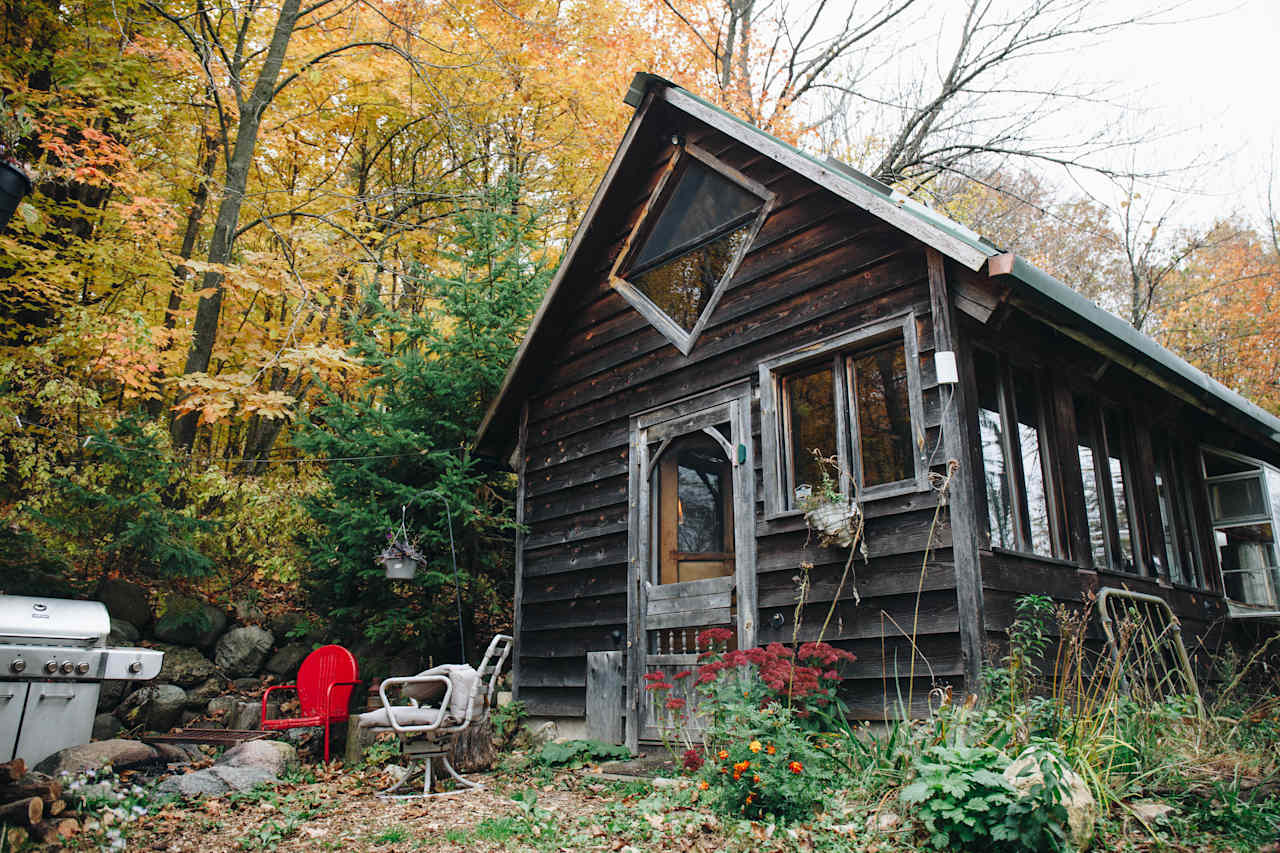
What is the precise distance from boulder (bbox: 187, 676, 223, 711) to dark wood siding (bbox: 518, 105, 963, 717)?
3.47 metres

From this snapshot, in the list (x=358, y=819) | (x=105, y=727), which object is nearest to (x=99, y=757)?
(x=358, y=819)

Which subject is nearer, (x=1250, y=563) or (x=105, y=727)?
(x=105, y=727)

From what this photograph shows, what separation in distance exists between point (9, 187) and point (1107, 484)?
296 inches

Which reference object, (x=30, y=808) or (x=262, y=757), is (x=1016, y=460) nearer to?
(x=262, y=757)

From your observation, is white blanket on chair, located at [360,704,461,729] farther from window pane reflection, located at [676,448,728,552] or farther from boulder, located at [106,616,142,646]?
boulder, located at [106,616,142,646]

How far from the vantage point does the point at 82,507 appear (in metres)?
8.83

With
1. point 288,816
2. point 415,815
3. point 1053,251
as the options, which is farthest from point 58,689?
point 1053,251

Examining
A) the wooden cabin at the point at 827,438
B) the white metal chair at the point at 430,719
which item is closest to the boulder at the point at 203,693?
the wooden cabin at the point at 827,438

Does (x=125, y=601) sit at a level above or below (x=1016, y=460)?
below

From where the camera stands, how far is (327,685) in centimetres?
789

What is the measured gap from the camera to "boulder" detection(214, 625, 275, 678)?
9633 millimetres

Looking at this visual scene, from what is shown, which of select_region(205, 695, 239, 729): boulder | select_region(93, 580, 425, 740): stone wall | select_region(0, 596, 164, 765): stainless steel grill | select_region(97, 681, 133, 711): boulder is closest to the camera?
select_region(0, 596, 164, 765): stainless steel grill

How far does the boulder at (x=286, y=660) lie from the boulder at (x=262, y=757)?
2.83 m

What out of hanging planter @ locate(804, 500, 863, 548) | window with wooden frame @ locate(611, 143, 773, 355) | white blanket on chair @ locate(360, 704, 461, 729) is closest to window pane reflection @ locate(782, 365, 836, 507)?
hanging planter @ locate(804, 500, 863, 548)
